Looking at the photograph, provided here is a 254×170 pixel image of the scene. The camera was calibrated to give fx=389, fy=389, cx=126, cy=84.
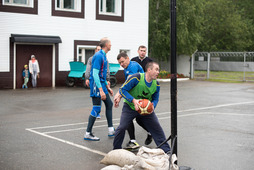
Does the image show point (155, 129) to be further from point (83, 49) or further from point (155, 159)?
point (83, 49)

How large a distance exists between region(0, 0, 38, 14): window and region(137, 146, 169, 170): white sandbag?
1676cm

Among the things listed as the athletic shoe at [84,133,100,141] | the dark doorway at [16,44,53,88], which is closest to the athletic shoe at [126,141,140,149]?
the athletic shoe at [84,133,100,141]

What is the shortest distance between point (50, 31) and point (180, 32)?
1082 centimetres

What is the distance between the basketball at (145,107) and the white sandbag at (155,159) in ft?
3.01

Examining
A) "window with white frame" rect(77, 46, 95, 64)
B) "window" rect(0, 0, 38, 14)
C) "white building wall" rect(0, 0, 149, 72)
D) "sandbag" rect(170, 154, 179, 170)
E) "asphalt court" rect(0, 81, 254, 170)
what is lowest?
"asphalt court" rect(0, 81, 254, 170)

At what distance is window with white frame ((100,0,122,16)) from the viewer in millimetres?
24438

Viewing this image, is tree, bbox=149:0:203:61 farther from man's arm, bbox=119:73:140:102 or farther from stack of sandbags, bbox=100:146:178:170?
stack of sandbags, bbox=100:146:178:170

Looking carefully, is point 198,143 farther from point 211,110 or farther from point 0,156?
point 211,110

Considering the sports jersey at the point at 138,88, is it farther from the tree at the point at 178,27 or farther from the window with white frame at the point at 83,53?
the tree at the point at 178,27

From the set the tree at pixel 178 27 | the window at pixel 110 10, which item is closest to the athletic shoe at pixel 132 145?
the window at pixel 110 10

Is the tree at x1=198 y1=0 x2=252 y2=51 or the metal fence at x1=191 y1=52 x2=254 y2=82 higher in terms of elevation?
the tree at x1=198 y1=0 x2=252 y2=51

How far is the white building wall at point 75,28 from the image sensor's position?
20297mm

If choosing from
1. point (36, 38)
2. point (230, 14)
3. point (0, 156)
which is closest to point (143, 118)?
point (0, 156)

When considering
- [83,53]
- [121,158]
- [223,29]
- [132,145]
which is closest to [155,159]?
[121,158]
